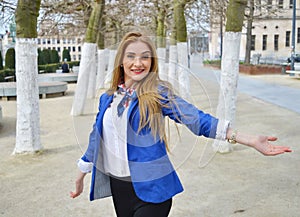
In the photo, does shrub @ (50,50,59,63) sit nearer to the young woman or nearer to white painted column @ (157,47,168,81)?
white painted column @ (157,47,168,81)

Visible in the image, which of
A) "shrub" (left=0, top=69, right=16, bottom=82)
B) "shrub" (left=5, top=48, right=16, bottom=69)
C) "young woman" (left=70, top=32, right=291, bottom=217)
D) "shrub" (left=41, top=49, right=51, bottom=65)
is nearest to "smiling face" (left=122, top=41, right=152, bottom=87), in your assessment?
"young woman" (left=70, top=32, right=291, bottom=217)

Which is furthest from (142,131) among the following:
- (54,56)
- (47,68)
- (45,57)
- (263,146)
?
(54,56)

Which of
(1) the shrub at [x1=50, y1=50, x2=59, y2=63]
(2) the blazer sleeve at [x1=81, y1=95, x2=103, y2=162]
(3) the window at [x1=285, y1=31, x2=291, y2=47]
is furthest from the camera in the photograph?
(3) the window at [x1=285, y1=31, x2=291, y2=47]

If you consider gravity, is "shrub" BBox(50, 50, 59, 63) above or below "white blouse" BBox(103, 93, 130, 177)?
above

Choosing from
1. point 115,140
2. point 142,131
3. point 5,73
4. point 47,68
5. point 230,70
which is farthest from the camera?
point 47,68

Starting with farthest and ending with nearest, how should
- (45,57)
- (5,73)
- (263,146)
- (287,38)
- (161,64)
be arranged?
1. (287,38)
2. (45,57)
3. (5,73)
4. (161,64)
5. (263,146)

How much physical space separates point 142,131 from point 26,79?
4879mm

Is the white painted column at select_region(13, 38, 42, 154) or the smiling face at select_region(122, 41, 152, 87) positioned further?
the white painted column at select_region(13, 38, 42, 154)

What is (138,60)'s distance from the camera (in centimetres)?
223

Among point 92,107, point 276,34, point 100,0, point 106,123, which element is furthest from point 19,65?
point 276,34

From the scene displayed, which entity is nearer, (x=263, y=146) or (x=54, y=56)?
(x=263, y=146)

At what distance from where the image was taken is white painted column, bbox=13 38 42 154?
21.4 feet

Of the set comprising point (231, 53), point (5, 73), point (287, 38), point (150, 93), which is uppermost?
point (287, 38)

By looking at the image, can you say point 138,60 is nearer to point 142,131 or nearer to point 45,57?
point 142,131
